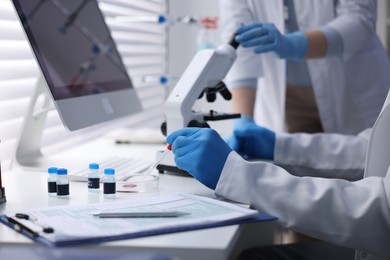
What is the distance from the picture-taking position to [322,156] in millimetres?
1737

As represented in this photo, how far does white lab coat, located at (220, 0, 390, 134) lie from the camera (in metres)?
2.15

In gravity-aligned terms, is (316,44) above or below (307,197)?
above

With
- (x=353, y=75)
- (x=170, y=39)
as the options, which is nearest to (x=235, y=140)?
(x=353, y=75)

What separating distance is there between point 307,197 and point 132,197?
37 cm

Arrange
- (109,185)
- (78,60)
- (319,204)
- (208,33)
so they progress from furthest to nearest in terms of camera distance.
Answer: (208,33) → (78,60) → (109,185) → (319,204)

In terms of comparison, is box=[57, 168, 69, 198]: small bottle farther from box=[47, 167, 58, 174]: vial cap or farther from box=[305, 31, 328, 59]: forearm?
box=[305, 31, 328, 59]: forearm

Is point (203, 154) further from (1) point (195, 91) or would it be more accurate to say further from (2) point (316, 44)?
(2) point (316, 44)

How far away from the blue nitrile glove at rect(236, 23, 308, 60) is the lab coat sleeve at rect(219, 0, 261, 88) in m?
0.25

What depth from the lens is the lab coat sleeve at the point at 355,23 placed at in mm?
2068

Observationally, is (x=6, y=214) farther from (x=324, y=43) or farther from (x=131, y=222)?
(x=324, y=43)

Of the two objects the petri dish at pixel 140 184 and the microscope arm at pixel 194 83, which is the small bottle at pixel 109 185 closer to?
the petri dish at pixel 140 184

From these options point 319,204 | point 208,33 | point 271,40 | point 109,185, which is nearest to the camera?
point 319,204

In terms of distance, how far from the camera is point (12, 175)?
1456 mm

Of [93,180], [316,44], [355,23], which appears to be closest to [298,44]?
[316,44]
